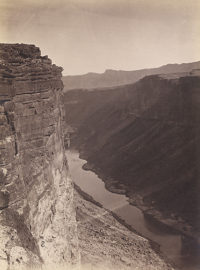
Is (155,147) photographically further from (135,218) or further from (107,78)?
(107,78)

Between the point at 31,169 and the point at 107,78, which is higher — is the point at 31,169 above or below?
below

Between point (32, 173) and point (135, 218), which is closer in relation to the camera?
point (32, 173)

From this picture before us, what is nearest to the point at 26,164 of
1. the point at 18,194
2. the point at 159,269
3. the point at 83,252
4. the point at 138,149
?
the point at 18,194

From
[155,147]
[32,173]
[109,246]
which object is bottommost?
[109,246]

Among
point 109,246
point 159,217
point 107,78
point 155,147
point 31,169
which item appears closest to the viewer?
point 31,169

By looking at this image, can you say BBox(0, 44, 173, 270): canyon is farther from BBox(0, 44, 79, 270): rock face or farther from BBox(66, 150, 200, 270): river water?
BBox(66, 150, 200, 270): river water

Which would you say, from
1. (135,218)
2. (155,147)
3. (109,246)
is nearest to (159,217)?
(135,218)

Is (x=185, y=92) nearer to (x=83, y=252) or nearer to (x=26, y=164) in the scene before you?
(x=83, y=252)
